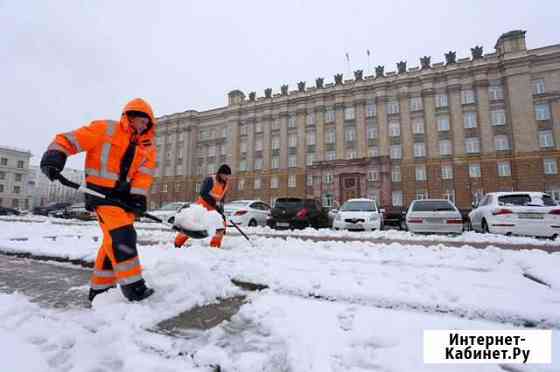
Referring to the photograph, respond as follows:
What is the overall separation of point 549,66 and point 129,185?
4151 cm

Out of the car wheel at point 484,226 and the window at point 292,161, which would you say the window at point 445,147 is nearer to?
the window at point 292,161

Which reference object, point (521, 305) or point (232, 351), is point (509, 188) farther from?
point (232, 351)

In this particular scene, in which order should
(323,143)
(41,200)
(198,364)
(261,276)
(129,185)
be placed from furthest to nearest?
(41,200), (323,143), (261,276), (129,185), (198,364)

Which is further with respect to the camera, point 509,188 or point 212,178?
point 509,188

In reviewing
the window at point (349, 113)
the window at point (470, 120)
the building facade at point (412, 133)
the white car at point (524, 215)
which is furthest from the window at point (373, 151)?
the white car at point (524, 215)

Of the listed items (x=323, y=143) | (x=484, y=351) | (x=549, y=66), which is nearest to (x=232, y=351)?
(x=484, y=351)

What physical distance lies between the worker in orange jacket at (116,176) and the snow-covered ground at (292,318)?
0.73 ft

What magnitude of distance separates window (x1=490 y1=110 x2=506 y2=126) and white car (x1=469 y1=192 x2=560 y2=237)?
27979mm

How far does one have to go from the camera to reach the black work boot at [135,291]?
225cm

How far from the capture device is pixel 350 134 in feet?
113

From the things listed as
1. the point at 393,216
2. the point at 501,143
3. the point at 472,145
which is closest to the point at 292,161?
the point at 472,145

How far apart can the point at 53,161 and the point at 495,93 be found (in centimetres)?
3915

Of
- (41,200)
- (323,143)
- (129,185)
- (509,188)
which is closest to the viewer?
(129,185)

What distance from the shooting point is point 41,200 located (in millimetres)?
78812
